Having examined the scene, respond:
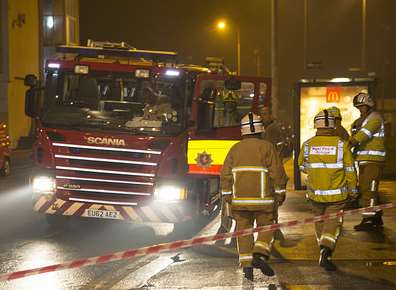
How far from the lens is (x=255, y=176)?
23.6 feet

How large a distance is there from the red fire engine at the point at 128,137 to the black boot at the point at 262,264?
2.91 m

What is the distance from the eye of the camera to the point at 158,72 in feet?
34.3

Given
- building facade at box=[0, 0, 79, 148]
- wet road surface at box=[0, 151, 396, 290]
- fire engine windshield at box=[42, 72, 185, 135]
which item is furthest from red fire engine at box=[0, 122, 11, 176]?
building facade at box=[0, 0, 79, 148]

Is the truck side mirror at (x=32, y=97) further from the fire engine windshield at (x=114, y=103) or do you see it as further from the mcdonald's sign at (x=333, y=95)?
the mcdonald's sign at (x=333, y=95)

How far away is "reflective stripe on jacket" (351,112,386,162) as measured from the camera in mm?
9758

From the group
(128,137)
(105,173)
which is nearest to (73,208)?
(105,173)

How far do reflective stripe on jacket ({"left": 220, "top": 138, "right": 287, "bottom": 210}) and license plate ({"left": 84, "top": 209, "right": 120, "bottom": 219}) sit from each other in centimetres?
299

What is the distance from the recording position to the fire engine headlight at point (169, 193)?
9914 mm

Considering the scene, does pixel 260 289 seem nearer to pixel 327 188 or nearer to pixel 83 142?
pixel 327 188

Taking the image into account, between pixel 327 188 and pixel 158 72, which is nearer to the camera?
pixel 327 188

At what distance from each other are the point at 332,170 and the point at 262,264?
1.29 m

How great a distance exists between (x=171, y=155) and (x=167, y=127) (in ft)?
1.36

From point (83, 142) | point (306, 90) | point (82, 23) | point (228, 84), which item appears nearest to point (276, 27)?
point (306, 90)

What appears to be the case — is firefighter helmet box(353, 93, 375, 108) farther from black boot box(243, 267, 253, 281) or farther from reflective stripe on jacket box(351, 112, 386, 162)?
black boot box(243, 267, 253, 281)
